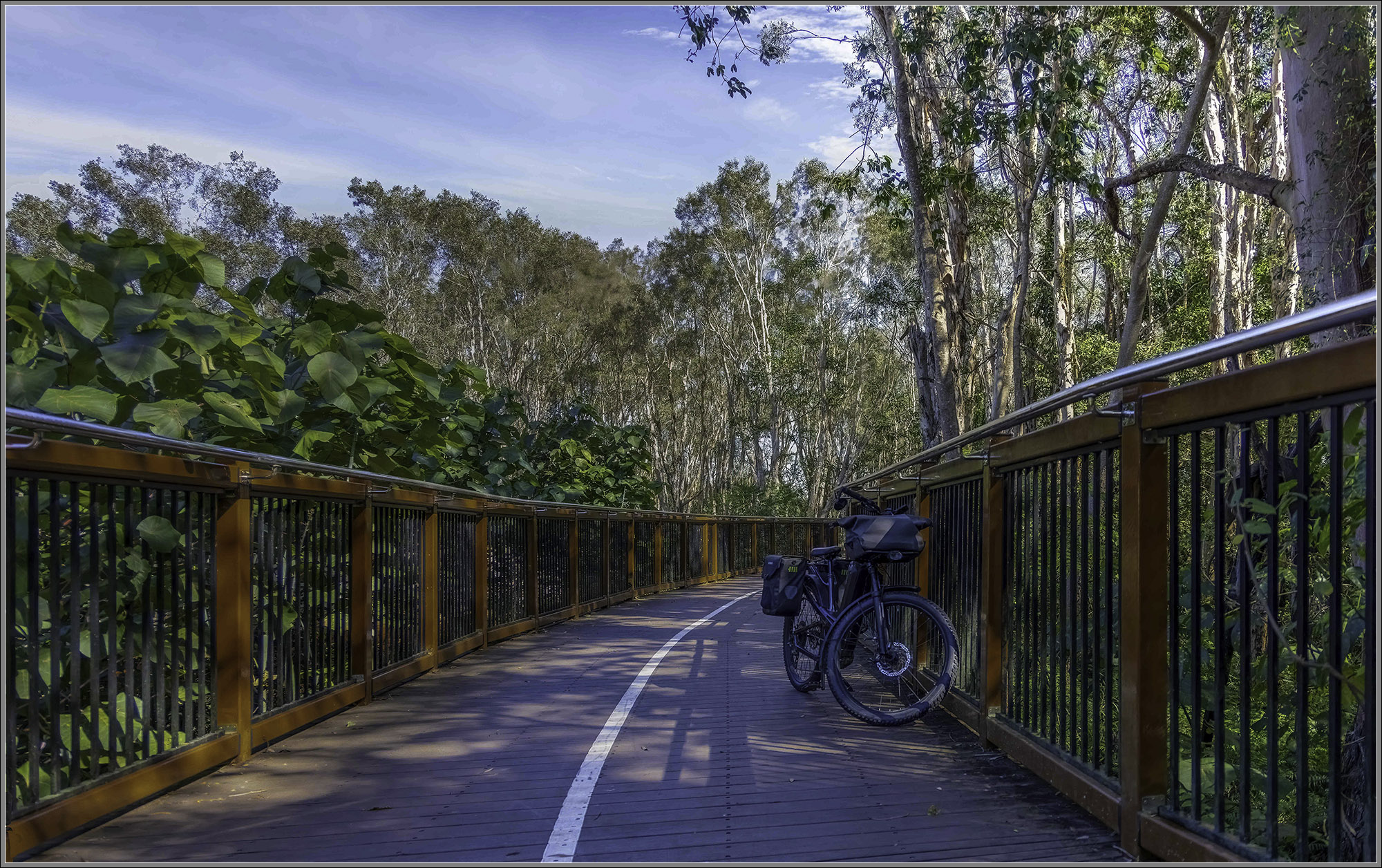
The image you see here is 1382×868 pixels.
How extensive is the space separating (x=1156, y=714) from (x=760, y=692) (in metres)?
4.09

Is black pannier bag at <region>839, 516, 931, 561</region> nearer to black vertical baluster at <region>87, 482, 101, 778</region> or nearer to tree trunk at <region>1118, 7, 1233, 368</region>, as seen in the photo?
black vertical baluster at <region>87, 482, 101, 778</region>

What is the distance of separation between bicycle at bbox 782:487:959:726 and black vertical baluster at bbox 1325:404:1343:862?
315cm

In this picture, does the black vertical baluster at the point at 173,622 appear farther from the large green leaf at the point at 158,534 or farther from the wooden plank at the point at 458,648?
the wooden plank at the point at 458,648

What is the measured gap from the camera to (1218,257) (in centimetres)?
2116

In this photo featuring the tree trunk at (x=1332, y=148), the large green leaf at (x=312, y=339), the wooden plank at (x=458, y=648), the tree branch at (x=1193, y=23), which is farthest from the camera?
the tree branch at (x=1193, y=23)

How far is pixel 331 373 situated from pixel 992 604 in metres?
4.55


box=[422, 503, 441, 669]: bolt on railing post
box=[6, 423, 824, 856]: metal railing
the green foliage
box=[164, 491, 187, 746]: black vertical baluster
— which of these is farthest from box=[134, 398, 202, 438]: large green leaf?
box=[422, 503, 441, 669]: bolt on railing post

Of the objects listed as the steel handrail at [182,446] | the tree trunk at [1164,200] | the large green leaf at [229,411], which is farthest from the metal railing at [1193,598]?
the tree trunk at [1164,200]

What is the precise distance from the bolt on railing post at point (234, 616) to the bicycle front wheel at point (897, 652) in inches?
118

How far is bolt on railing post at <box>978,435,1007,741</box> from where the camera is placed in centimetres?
547

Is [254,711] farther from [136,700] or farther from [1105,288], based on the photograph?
[1105,288]

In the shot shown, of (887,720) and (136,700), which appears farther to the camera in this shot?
(887,720)

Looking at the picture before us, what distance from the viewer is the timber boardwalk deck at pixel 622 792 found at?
387 centimetres

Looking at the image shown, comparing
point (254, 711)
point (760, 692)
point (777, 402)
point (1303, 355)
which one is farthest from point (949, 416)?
point (777, 402)
